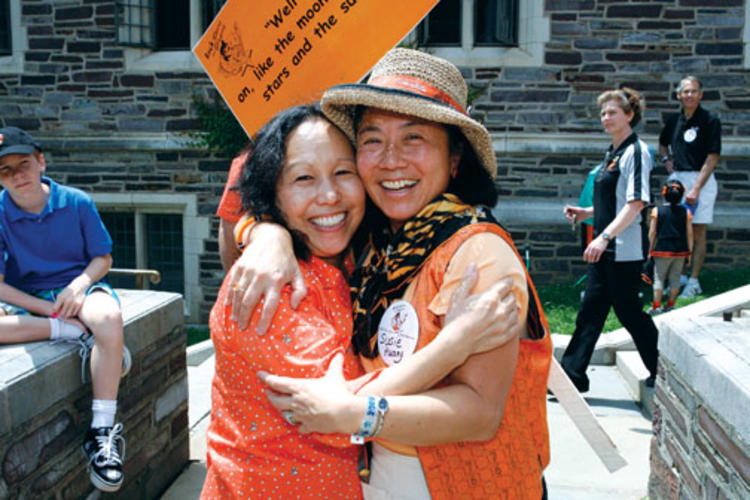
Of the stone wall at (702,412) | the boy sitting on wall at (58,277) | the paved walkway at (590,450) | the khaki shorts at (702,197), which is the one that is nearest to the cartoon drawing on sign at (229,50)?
the boy sitting on wall at (58,277)

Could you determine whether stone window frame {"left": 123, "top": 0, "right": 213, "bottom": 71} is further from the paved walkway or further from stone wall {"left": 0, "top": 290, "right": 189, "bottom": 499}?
→ stone wall {"left": 0, "top": 290, "right": 189, "bottom": 499}

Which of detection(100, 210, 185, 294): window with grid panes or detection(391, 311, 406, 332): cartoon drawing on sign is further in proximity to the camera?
detection(100, 210, 185, 294): window with grid panes

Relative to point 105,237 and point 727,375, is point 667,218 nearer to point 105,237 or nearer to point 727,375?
point 727,375

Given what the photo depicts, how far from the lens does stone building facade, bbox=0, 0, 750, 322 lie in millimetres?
7777

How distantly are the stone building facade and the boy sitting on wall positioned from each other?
5.41 meters

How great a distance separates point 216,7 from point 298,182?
24.9ft

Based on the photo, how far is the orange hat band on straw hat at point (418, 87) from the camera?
65.3 inches

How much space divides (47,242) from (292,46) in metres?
1.68

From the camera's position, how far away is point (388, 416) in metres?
1.38

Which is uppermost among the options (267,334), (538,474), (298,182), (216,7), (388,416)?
(216,7)

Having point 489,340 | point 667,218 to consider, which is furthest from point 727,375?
point 667,218

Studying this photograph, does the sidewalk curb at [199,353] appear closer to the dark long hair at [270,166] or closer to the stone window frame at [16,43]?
the dark long hair at [270,166]

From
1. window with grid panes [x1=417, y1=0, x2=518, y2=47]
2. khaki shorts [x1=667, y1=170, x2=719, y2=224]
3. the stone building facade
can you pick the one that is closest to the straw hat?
khaki shorts [x1=667, y1=170, x2=719, y2=224]

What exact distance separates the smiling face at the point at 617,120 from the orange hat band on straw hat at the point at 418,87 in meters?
3.07
